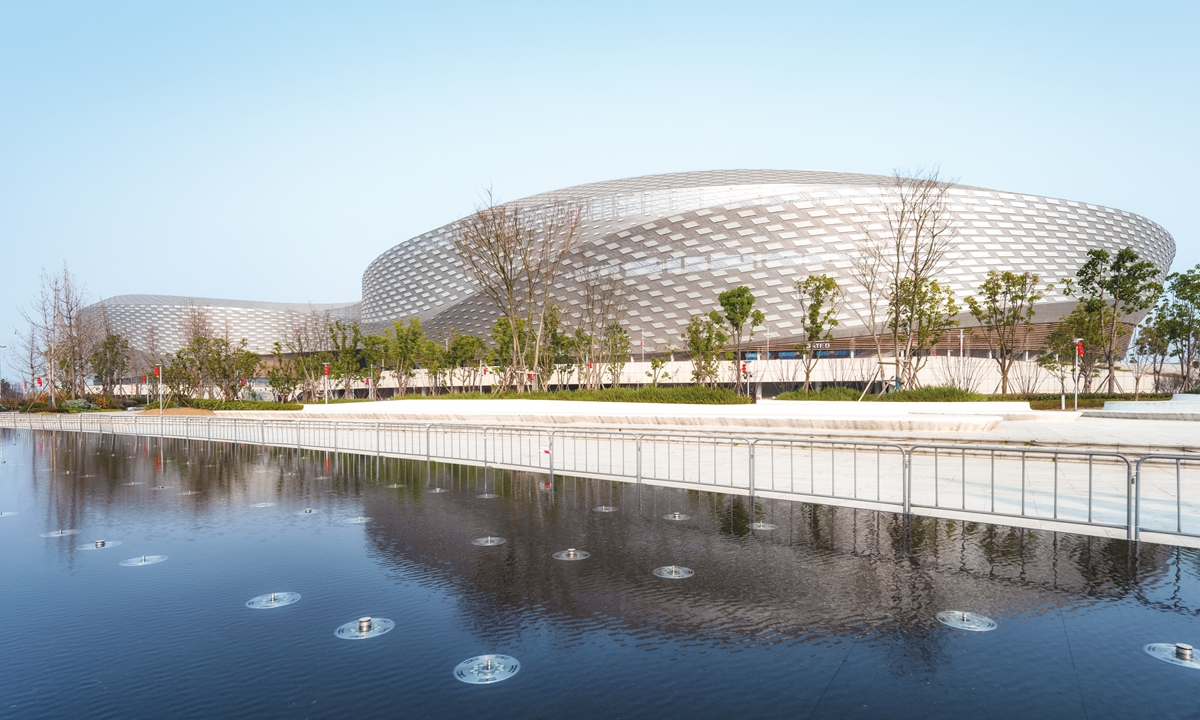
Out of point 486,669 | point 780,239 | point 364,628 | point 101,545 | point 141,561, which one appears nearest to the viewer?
point 486,669

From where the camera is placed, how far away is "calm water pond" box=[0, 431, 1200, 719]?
3.86 metres

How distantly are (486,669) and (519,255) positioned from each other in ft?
137

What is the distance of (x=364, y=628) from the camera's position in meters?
4.94

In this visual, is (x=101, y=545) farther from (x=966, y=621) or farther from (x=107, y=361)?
(x=107, y=361)

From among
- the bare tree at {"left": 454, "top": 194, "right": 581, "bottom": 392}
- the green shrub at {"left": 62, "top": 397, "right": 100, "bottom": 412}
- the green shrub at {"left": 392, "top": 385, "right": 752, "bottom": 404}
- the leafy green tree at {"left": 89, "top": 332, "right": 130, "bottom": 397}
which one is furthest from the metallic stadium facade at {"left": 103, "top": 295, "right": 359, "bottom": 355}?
the green shrub at {"left": 392, "top": 385, "right": 752, "bottom": 404}

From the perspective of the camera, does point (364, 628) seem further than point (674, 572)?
No

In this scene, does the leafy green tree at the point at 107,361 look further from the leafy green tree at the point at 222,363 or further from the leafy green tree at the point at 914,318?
the leafy green tree at the point at 914,318

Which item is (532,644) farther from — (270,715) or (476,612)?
(270,715)

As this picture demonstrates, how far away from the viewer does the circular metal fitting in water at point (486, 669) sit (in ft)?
13.5

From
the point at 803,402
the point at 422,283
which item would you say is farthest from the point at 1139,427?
the point at 422,283

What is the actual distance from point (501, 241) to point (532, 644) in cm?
3337

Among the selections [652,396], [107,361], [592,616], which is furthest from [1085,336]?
[107,361]

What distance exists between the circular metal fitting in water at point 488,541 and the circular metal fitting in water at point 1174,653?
549 centimetres

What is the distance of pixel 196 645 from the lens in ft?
15.3
